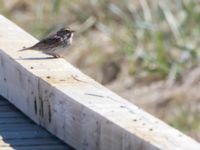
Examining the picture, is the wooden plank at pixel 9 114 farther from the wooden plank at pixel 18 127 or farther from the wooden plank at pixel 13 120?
the wooden plank at pixel 18 127

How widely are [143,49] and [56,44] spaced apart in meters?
4.45

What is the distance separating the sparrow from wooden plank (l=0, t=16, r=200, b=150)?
0.07 metres

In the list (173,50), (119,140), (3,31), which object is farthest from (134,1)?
(119,140)

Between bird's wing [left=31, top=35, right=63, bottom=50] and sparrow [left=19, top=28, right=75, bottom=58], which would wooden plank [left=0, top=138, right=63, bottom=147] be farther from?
bird's wing [left=31, top=35, right=63, bottom=50]

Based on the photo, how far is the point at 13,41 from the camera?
6.91 m

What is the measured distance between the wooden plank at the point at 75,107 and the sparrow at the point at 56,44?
7cm

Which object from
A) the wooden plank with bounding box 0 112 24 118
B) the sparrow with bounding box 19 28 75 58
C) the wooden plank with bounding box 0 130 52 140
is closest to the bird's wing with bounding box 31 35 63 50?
the sparrow with bounding box 19 28 75 58

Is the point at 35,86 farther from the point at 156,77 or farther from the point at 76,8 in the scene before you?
the point at 76,8

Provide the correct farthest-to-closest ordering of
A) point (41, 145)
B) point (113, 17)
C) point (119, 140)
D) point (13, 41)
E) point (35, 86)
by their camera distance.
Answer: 1. point (113, 17)
2. point (13, 41)
3. point (35, 86)
4. point (41, 145)
5. point (119, 140)

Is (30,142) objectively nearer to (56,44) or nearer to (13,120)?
(13,120)

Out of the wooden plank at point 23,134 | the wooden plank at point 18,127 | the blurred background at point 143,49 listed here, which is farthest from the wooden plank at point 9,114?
the blurred background at point 143,49

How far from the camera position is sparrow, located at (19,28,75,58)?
672 centimetres

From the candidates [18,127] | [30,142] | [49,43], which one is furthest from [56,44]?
[30,142]

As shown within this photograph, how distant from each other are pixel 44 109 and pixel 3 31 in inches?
54.8
